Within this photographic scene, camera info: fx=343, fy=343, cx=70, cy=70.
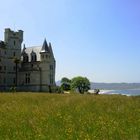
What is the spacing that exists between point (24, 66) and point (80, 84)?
26389 millimetres

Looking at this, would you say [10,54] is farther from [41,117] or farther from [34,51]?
[41,117]

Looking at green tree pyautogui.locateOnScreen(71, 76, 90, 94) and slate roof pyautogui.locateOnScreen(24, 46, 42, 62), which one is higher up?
slate roof pyautogui.locateOnScreen(24, 46, 42, 62)

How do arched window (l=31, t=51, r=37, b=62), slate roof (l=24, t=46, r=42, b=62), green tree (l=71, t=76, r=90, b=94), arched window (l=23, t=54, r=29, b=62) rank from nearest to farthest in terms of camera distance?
arched window (l=31, t=51, r=37, b=62) < slate roof (l=24, t=46, r=42, b=62) < arched window (l=23, t=54, r=29, b=62) < green tree (l=71, t=76, r=90, b=94)

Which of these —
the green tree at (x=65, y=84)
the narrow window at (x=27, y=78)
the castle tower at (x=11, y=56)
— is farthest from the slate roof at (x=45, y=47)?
the green tree at (x=65, y=84)

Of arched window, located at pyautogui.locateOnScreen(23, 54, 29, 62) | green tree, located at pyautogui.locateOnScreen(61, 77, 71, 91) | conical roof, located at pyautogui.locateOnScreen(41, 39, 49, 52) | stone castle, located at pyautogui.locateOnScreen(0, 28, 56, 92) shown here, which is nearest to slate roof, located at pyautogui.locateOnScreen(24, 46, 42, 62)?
stone castle, located at pyautogui.locateOnScreen(0, 28, 56, 92)

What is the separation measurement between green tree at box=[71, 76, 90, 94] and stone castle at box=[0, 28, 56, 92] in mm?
20780

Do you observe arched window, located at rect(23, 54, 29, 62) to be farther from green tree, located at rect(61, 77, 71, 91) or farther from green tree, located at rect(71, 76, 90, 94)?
green tree, located at rect(61, 77, 71, 91)

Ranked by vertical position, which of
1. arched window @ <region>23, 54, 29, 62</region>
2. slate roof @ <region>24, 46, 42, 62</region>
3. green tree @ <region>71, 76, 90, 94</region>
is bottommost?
green tree @ <region>71, 76, 90, 94</region>

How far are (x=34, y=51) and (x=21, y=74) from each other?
7476 mm

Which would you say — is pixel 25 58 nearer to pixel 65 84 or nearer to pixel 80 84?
pixel 80 84

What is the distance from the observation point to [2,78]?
92.5 m

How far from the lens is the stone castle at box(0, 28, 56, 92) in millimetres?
93188

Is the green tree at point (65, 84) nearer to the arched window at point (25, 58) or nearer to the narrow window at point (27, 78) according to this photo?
the arched window at point (25, 58)

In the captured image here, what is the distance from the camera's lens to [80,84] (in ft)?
383
